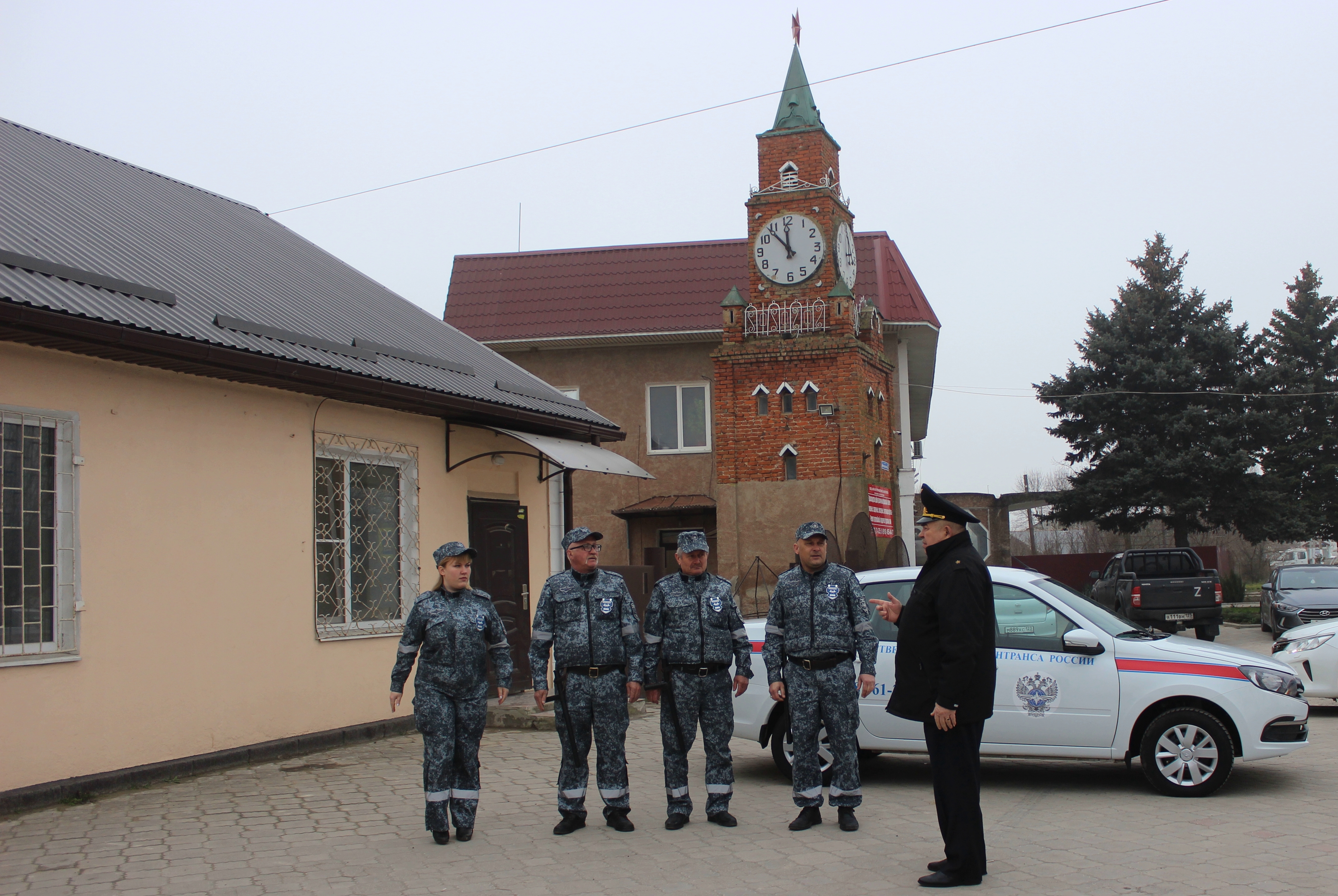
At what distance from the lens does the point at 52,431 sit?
842 centimetres

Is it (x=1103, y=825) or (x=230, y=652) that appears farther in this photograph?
(x=230, y=652)

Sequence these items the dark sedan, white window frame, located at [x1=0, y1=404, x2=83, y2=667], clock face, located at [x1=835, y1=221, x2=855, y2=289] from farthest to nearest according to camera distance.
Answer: clock face, located at [x1=835, y1=221, x2=855, y2=289], the dark sedan, white window frame, located at [x1=0, y1=404, x2=83, y2=667]

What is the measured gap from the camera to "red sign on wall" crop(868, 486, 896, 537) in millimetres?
24578

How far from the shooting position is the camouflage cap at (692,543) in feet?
24.9

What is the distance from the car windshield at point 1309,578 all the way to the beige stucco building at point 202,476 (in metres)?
13.6

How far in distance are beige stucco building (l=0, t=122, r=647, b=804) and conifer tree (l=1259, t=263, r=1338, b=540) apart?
28739 mm

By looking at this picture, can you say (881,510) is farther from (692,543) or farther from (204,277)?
(692,543)

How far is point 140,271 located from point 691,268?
19.9m

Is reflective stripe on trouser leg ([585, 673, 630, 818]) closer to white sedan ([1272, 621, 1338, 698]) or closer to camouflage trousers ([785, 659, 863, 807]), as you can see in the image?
camouflage trousers ([785, 659, 863, 807])

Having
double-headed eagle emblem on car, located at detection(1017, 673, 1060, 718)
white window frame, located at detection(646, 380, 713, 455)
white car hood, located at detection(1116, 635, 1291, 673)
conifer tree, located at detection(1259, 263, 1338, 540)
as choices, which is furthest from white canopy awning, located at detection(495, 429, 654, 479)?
conifer tree, located at detection(1259, 263, 1338, 540)

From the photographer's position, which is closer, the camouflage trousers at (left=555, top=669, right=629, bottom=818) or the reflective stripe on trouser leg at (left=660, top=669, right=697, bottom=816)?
the camouflage trousers at (left=555, top=669, right=629, bottom=818)

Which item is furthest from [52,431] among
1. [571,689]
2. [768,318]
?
[768,318]

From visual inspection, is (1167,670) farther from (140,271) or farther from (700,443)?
(700,443)

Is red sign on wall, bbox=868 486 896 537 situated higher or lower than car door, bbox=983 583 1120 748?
higher
